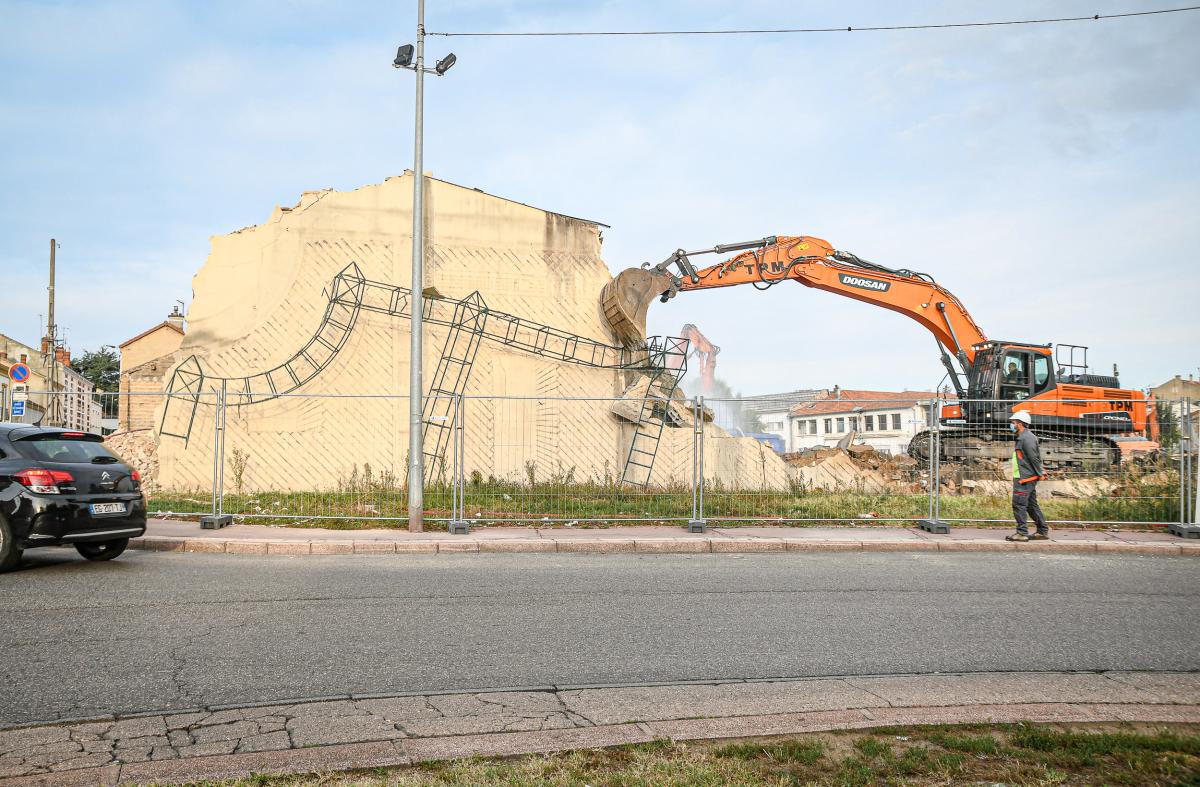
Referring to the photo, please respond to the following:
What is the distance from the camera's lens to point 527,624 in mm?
6984

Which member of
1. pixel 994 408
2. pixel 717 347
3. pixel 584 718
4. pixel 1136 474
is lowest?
pixel 584 718

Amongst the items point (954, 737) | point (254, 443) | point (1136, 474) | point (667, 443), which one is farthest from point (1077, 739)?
point (254, 443)

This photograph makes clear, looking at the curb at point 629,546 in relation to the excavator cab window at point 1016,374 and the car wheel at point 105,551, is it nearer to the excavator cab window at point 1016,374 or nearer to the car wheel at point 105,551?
the car wheel at point 105,551

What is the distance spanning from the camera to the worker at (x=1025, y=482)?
12.4 metres

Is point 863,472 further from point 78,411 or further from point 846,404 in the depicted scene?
point 846,404

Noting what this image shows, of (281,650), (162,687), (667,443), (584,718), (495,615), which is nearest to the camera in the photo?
(584,718)

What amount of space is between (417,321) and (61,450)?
205 inches

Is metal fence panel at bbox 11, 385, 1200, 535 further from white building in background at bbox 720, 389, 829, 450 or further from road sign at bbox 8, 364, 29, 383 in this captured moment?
road sign at bbox 8, 364, 29, 383

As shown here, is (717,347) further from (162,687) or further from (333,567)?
(162,687)

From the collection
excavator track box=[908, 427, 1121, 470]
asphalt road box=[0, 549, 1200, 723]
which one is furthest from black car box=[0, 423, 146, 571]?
excavator track box=[908, 427, 1121, 470]

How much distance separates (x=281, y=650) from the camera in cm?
607

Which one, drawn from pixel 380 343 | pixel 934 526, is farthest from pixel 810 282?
pixel 380 343

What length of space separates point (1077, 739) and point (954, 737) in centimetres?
58

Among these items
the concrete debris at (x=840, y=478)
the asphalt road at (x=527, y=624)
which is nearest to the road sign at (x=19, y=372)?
the asphalt road at (x=527, y=624)
